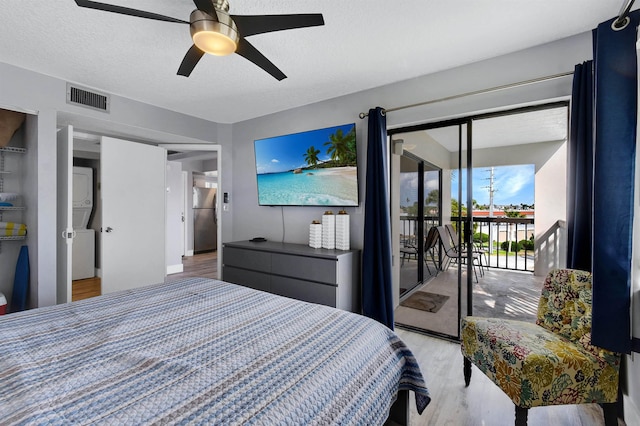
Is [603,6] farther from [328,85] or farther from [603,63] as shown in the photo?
[328,85]

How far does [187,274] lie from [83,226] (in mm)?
1854

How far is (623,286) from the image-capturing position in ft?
4.67

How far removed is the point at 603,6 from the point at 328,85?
1978 millimetres

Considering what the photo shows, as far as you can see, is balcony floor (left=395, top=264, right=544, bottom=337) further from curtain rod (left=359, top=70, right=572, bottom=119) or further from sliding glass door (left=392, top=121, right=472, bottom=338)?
curtain rod (left=359, top=70, right=572, bottom=119)

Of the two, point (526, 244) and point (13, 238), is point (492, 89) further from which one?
point (13, 238)

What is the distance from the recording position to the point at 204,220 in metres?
6.89

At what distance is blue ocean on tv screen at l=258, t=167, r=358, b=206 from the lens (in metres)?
3.08

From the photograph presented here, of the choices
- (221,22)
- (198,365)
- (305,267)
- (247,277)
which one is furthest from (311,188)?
(198,365)

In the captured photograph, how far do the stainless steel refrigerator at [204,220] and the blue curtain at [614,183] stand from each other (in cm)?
668

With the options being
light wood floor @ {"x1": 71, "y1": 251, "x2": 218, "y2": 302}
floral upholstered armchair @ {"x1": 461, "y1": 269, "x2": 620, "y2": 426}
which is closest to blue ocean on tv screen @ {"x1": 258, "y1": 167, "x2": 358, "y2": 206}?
floral upholstered armchair @ {"x1": 461, "y1": 269, "x2": 620, "y2": 426}

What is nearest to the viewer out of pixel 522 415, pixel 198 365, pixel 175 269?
pixel 198 365

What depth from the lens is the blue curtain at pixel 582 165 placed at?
1.83m

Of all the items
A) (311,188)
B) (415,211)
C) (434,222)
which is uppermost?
(311,188)

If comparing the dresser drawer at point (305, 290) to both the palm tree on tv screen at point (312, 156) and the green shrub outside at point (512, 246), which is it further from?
the green shrub outside at point (512, 246)
